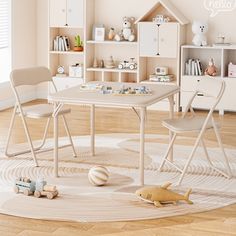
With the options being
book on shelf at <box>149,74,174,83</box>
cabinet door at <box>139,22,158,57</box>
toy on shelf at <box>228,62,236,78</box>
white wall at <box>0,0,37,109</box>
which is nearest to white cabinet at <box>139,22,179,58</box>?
cabinet door at <box>139,22,158,57</box>

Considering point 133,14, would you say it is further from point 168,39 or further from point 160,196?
point 160,196

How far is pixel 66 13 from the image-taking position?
7.97 m

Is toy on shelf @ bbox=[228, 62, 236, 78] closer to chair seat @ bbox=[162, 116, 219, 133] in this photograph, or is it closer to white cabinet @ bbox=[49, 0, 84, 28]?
white cabinet @ bbox=[49, 0, 84, 28]

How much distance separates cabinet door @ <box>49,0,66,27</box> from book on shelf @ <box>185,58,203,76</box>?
1626mm

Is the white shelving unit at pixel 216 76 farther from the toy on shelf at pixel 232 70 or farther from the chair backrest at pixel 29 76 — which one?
the chair backrest at pixel 29 76

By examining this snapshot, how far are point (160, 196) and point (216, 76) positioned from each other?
351cm

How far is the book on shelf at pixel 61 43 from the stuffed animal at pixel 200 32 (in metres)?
1.64

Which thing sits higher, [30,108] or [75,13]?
[75,13]

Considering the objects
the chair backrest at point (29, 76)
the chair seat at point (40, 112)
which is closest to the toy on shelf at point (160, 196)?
the chair seat at point (40, 112)

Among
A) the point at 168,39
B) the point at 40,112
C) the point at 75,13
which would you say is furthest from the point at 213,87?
the point at 75,13

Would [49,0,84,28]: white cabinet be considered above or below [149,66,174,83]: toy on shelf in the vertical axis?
above

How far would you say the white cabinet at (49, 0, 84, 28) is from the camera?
7.90 meters

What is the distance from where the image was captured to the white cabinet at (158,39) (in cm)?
751

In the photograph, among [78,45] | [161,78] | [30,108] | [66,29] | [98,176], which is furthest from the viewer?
[66,29]
